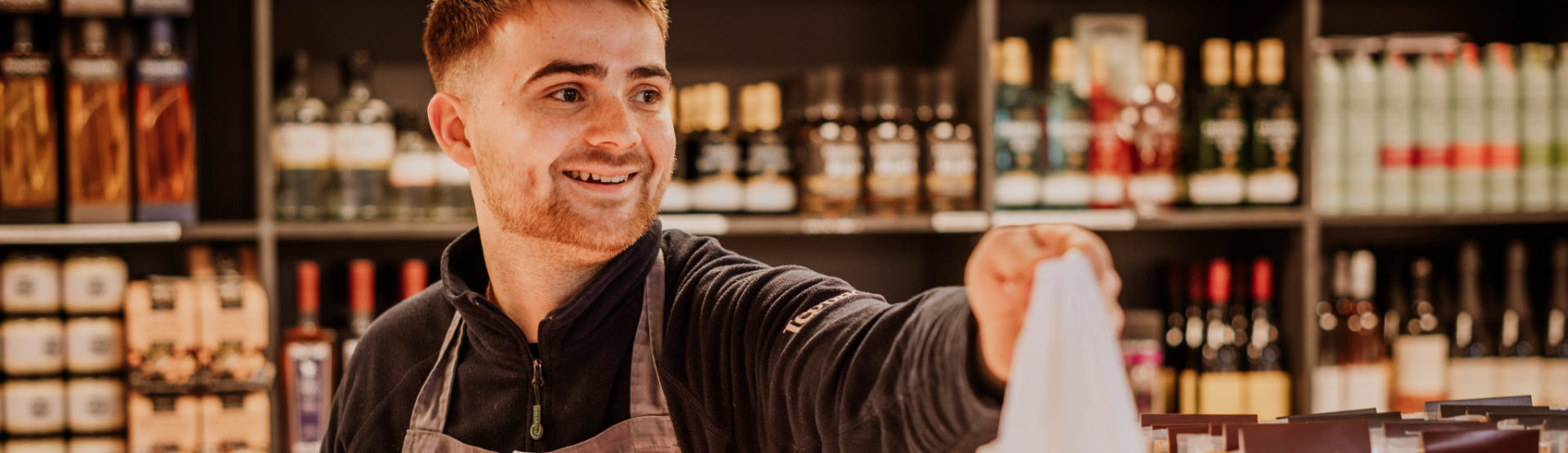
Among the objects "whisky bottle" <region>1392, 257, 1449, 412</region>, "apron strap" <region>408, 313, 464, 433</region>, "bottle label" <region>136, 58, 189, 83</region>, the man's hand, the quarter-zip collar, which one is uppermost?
"bottle label" <region>136, 58, 189, 83</region>

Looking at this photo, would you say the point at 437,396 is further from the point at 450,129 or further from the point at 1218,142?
the point at 1218,142

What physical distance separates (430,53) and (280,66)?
43.8 inches

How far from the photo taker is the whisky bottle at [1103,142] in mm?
2334

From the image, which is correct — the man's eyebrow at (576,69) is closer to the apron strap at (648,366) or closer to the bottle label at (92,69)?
the apron strap at (648,366)

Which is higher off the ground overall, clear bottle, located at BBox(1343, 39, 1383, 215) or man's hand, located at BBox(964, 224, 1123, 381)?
clear bottle, located at BBox(1343, 39, 1383, 215)

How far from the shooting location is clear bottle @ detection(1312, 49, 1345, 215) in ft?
7.82

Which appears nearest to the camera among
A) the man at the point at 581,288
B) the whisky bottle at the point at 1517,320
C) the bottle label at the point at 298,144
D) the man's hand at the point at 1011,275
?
the man's hand at the point at 1011,275

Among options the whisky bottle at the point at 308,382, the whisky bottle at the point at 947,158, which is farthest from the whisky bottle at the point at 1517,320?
the whisky bottle at the point at 308,382

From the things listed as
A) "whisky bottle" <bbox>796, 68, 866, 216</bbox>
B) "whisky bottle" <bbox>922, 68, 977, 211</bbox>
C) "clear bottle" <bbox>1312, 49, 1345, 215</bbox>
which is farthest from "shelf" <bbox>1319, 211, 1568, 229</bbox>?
"whisky bottle" <bbox>796, 68, 866, 216</bbox>

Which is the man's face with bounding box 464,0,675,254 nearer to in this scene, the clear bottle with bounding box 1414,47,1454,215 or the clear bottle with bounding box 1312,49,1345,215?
the clear bottle with bounding box 1312,49,1345,215

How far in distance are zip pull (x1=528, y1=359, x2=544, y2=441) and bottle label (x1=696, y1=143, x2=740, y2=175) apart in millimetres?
1116

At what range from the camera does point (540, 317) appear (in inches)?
46.8

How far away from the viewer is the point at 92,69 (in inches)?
79.9

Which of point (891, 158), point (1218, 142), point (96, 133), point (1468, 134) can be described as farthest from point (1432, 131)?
point (96, 133)
